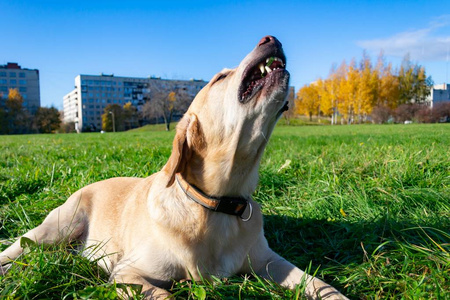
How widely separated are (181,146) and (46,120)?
84.1 m

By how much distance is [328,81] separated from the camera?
7544 cm

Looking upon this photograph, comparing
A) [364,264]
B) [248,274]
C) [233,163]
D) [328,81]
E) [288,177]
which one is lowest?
[248,274]

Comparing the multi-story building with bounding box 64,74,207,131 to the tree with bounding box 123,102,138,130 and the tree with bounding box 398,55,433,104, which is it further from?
the tree with bounding box 398,55,433,104

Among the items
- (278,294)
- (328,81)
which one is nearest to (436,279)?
(278,294)

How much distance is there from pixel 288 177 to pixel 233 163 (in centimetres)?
250

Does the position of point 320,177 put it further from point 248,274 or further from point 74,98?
point 74,98

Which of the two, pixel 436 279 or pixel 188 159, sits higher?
pixel 188 159

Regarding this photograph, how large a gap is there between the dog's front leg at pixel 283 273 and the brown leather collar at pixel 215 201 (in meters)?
0.37

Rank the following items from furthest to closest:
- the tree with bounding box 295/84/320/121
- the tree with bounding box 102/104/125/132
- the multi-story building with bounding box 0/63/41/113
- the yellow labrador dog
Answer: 1. the multi-story building with bounding box 0/63/41/113
2. the tree with bounding box 102/104/125/132
3. the tree with bounding box 295/84/320/121
4. the yellow labrador dog

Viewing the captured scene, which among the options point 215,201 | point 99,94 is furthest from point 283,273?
point 99,94

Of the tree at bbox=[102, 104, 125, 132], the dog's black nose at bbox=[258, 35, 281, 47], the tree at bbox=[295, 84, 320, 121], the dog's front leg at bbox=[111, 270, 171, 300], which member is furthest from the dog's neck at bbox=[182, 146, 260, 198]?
the tree at bbox=[102, 104, 125, 132]

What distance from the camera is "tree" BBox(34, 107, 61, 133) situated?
76000 mm

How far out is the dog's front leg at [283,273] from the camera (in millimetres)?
2212

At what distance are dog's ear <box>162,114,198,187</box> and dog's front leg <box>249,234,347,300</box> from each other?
89 cm
